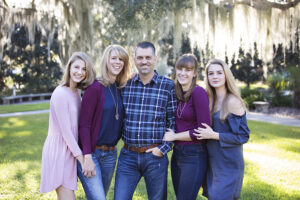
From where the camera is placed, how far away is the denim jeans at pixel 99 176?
7.93 feet

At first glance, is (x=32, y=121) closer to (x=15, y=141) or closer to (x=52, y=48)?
(x=15, y=141)

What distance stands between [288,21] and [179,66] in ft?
20.0

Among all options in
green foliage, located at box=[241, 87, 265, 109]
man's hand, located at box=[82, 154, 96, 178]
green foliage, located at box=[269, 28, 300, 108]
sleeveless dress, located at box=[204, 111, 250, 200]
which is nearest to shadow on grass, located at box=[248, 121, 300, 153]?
green foliage, located at box=[269, 28, 300, 108]

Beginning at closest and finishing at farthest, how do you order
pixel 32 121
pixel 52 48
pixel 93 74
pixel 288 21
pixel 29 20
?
pixel 93 74 → pixel 288 21 → pixel 29 20 → pixel 32 121 → pixel 52 48

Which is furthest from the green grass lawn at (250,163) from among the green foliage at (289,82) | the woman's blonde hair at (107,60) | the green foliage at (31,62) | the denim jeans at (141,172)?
the green foliage at (31,62)

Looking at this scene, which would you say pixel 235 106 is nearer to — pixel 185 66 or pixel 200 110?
pixel 200 110

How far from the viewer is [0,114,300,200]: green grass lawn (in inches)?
164

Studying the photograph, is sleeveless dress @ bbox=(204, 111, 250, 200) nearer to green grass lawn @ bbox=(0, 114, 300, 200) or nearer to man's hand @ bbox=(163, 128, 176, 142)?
man's hand @ bbox=(163, 128, 176, 142)

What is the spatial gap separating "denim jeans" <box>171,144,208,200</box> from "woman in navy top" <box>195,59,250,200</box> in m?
0.09

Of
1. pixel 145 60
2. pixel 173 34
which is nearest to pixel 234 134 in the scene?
pixel 145 60

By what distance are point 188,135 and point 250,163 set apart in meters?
3.69

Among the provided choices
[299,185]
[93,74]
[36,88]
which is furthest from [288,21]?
[36,88]

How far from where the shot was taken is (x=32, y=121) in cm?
1039

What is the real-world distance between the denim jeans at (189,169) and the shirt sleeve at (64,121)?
90 cm
